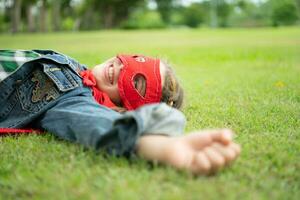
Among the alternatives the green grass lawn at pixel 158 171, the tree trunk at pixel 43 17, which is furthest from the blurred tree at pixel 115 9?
the green grass lawn at pixel 158 171

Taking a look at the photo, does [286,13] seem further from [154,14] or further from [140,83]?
[140,83]

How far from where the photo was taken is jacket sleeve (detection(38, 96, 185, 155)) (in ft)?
6.47

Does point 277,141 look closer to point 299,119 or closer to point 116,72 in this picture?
point 299,119

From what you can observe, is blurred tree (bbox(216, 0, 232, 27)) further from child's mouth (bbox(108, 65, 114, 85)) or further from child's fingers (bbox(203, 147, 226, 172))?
child's fingers (bbox(203, 147, 226, 172))

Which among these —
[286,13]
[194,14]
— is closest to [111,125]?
[286,13]

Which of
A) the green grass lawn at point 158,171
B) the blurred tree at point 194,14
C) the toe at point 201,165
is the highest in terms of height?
the toe at point 201,165

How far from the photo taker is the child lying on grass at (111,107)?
1877mm

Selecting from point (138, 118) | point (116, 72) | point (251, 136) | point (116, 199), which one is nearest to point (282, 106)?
point (251, 136)

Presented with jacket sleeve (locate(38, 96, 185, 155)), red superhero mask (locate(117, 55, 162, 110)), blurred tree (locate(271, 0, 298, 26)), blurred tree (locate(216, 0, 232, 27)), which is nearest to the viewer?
jacket sleeve (locate(38, 96, 185, 155))

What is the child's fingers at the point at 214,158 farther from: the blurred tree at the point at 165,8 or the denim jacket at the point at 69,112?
the blurred tree at the point at 165,8

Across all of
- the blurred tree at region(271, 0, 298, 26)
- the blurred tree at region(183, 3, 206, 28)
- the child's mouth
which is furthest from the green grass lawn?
the blurred tree at region(183, 3, 206, 28)

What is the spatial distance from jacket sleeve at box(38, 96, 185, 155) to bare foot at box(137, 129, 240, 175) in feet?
0.36

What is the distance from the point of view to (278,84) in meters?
5.33

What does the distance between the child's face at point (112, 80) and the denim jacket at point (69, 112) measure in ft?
0.52
